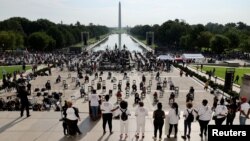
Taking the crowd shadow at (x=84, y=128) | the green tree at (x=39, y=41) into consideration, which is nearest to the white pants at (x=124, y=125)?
the crowd shadow at (x=84, y=128)

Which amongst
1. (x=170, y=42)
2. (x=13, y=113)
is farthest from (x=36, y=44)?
(x=13, y=113)

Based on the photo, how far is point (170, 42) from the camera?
128250 mm

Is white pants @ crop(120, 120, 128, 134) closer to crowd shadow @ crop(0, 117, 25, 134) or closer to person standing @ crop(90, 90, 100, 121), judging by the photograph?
person standing @ crop(90, 90, 100, 121)

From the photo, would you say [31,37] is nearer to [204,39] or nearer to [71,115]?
[204,39]

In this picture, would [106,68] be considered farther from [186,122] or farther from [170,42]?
[170,42]

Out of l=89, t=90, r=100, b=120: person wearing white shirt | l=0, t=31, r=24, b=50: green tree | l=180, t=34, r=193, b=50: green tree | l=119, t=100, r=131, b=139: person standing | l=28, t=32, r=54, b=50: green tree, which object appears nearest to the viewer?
l=119, t=100, r=131, b=139: person standing

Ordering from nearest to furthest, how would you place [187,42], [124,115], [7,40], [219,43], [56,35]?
1. [124,115]
2. [7,40]
3. [219,43]
4. [187,42]
5. [56,35]

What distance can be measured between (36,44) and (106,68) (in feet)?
137

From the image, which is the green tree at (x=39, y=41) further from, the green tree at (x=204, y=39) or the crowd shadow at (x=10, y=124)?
the crowd shadow at (x=10, y=124)

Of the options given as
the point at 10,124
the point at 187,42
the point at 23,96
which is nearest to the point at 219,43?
the point at 187,42

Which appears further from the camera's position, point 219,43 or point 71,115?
point 219,43

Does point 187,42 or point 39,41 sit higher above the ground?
point 39,41

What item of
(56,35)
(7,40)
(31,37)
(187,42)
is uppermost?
(56,35)

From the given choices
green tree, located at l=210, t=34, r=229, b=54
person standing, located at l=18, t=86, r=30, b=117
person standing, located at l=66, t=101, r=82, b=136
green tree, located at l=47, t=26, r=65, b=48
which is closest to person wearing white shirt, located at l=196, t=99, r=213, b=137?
person standing, located at l=66, t=101, r=82, b=136
